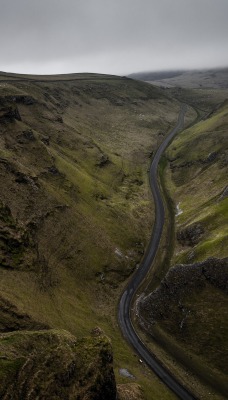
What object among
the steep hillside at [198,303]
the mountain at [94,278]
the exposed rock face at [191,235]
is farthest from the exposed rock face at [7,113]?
the steep hillside at [198,303]

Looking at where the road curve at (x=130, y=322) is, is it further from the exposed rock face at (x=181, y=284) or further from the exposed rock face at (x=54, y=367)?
the exposed rock face at (x=54, y=367)

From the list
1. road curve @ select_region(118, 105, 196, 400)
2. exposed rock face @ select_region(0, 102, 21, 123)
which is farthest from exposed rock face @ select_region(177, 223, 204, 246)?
exposed rock face @ select_region(0, 102, 21, 123)

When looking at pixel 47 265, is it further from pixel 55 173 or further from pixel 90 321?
pixel 55 173

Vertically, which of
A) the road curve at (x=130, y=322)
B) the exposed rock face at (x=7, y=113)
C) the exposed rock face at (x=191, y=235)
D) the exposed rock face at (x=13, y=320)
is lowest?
the road curve at (x=130, y=322)

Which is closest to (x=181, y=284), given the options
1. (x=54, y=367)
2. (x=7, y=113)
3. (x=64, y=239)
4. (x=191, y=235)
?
(x=191, y=235)

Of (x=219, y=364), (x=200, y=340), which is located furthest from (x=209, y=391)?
(x=200, y=340)

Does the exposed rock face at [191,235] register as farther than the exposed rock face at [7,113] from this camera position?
No
